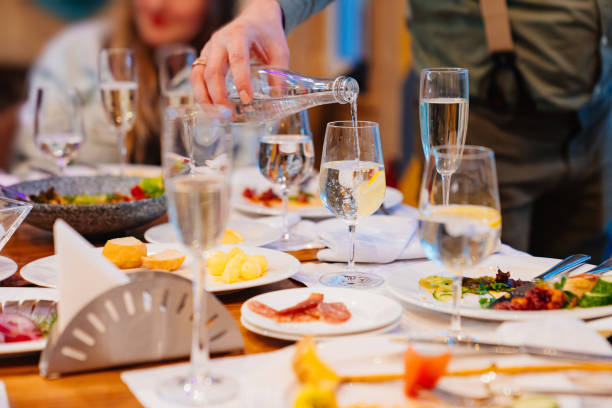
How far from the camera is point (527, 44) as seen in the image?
2.32 meters

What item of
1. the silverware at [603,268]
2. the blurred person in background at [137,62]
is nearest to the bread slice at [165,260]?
the silverware at [603,268]

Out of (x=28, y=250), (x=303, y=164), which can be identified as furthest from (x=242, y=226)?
(x=28, y=250)

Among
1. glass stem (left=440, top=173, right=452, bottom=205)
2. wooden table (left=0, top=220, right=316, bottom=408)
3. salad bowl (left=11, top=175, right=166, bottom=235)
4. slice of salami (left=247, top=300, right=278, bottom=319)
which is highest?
glass stem (left=440, top=173, right=452, bottom=205)

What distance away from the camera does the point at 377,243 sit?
146 cm

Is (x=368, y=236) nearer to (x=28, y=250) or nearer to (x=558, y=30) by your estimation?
(x=28, y=250)

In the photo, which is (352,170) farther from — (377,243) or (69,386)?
(69,386)

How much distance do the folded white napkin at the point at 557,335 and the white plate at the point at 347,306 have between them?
174 millimetres

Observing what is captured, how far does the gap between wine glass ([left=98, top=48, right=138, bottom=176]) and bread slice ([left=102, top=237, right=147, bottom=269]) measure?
82 cm

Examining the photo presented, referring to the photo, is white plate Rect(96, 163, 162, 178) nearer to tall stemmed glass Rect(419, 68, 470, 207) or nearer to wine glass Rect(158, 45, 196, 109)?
wine glass Rect(158, 45, 196, 109)

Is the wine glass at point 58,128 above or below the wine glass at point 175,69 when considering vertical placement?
below

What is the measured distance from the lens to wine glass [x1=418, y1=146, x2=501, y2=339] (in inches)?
36.7

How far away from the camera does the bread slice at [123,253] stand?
1.31m

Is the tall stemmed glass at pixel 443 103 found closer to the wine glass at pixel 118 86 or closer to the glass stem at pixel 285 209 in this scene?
the glass stem at pixel 285 209

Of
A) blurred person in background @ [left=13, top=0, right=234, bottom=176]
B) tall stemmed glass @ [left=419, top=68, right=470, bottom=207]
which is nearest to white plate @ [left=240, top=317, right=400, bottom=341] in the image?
tall stemmed glass @ [left=419, top=68, right=470, bottom=207]
